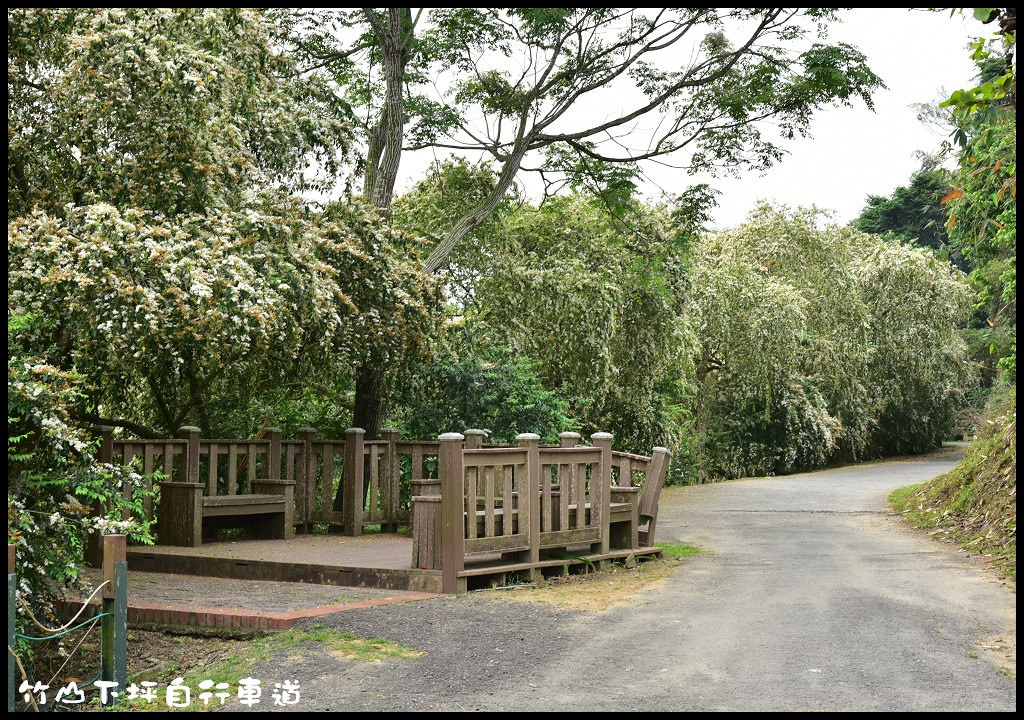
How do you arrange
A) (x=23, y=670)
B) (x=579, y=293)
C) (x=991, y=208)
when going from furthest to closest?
1. (x=579, y=293)
2. (x=991, y=208)
3. (x=23, y=670)

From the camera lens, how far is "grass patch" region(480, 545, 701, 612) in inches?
311

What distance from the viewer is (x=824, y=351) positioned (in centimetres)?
2603

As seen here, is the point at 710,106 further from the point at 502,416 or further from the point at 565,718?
the point at 565,718

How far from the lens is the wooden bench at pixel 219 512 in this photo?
33.4ft

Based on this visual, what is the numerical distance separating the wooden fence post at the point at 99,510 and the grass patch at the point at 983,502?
798cm

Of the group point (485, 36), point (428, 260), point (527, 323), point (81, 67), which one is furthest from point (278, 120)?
point (527, 323)

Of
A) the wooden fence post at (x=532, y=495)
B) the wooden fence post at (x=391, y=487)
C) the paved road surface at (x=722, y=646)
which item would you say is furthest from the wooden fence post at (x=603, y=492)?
the wooden fence post at (x=391, y=487)

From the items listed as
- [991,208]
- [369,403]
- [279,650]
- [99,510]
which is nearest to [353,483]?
[369,403]

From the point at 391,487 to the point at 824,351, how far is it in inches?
666

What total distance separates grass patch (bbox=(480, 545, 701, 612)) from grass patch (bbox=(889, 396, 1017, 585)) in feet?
9.98

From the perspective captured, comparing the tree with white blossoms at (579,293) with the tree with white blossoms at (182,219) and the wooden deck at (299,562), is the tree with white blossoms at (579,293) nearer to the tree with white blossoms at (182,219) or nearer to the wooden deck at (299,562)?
the tree with white blossoms at (182,219)

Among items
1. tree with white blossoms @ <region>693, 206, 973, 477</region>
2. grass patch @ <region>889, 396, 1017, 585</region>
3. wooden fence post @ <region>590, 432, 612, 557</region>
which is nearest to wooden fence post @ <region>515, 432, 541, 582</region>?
wooden fence post @ <region>590, 432, 612, 557</region>

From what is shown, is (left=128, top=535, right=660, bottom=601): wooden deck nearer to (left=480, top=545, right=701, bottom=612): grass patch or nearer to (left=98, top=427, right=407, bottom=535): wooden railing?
(left=480, top=545, right=701, bottom=612): grass patch

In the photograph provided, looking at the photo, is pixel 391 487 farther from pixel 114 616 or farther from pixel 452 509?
pixel 114 616
